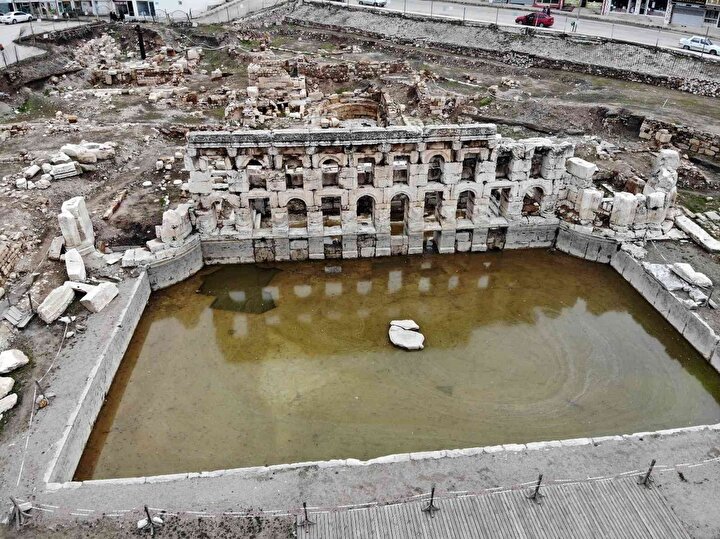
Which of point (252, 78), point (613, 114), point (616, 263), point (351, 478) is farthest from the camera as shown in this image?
point (252, 78)

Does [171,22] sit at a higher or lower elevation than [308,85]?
higher

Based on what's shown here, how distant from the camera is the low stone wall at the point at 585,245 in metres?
20.2

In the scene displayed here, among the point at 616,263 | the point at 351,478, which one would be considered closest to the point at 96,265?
the point at 351,478

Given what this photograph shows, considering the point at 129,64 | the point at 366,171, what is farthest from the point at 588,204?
the point at 129,64

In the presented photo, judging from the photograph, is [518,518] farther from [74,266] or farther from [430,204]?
[430,204]

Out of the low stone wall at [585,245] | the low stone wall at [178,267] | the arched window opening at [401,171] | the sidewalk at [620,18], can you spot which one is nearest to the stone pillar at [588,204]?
the low stone wall at [585,245]

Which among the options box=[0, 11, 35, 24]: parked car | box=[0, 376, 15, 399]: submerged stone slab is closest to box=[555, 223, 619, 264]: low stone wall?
box=[0, 376, 15, 399]: submerged stone slab

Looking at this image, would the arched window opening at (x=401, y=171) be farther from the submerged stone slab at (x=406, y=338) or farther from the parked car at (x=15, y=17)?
the parked car at (x=15, y=17)

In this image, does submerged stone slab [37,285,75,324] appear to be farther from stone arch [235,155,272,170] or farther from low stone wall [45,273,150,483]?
stone arch [235,155,272,170]

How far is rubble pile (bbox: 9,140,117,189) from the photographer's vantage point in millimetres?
22042

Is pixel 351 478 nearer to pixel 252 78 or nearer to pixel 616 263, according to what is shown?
pixel 616 263

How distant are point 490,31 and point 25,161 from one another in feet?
102

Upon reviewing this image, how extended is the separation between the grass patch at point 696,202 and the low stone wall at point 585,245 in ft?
14.1

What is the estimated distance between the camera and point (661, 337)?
56.1ft
